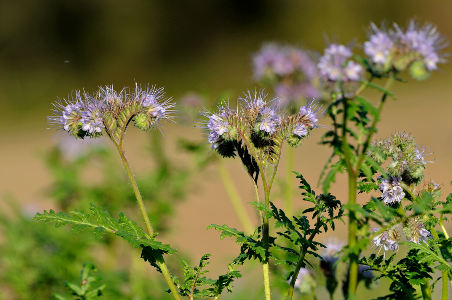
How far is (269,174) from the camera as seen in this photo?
2.28 m

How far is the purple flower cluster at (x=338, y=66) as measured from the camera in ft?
5.25

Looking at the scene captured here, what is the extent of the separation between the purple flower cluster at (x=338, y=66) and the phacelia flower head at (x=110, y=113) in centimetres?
76

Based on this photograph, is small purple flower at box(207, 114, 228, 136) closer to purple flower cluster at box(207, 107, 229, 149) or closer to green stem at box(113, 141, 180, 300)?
purple flower cluster at box(207, 107, 229, 149)

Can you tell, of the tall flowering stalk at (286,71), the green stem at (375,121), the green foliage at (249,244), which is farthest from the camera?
the tall flowering stalk at (286,71)

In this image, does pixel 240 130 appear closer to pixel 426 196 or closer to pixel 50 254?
pixel 426 196

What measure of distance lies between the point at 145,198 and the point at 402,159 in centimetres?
267

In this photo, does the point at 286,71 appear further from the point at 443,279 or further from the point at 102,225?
the point at 102,225

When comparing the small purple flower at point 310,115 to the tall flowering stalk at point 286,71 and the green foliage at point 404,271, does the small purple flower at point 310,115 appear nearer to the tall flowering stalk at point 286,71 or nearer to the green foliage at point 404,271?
the green foliage at point 404,271

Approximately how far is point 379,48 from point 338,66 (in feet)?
0.37

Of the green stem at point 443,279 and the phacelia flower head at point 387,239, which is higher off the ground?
the phacelia flower head at point 387,239

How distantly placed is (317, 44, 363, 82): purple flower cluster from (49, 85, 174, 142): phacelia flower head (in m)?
0.76

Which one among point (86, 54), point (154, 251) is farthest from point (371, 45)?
point (86, 54)

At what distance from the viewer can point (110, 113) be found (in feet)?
6.95

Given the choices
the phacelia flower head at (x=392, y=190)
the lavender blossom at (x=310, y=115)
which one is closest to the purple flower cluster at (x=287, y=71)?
the lavender blossom at (x=310, y=115)
